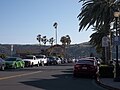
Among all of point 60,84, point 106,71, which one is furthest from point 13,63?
point 60,84

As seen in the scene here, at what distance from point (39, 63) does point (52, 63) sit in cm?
1229

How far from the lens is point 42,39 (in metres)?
155

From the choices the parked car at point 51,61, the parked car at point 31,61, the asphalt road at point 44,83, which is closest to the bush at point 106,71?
the asphalt road at point 44,83

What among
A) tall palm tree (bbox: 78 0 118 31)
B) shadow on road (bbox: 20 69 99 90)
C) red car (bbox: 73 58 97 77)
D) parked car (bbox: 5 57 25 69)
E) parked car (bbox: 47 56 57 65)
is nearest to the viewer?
shadow on road (bbox: 20 69 99 90)

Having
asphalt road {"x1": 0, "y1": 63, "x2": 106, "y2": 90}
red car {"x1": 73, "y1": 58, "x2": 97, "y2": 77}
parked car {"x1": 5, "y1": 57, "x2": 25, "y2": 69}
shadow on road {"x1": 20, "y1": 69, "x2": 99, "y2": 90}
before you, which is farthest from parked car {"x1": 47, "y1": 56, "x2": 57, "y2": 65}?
shadow on road {"x1": 20, "y1": 69, "x2": 99, "y2": 90}

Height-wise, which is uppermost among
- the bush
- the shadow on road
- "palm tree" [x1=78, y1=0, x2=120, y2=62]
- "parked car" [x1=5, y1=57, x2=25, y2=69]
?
"palm tree" [x1=78, y1=0, x2=120, y2=62]

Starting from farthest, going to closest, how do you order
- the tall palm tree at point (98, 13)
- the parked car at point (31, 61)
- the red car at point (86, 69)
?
1. the parked car at point (31, 61)
2. the tall palm tree at point (98, 13)
3. the red car at point (86, 69)

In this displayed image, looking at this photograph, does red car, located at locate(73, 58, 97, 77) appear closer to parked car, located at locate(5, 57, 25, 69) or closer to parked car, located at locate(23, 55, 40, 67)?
parked car, located at locate(5, 57, 25, 69)

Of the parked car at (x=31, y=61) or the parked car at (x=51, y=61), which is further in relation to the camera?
the parked car at (x=51, y=61)

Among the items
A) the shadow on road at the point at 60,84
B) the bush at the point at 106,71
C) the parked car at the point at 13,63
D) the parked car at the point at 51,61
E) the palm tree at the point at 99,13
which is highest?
the palm tree at the point at 99,13

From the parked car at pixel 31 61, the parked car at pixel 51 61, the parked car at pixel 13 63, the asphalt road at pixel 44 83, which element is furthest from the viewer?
the parked car at pixel 51 61

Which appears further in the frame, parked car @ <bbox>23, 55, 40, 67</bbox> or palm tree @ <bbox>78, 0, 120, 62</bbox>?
parked car @ <bbox>23, 55, 40, 67</bbox>

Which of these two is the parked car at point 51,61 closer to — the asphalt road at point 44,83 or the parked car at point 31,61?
the parked car at point 31,61

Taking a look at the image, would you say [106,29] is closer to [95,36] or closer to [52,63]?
[95,36]
